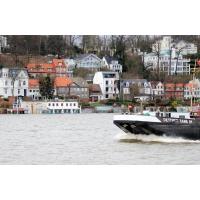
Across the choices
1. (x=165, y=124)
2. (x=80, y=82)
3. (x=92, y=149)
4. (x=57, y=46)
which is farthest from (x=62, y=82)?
(x=92, y=149)

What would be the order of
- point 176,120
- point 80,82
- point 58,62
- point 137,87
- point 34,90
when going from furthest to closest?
point 80,82 < point 58,62 < point 34,90 < point 137,87 < point 176,120

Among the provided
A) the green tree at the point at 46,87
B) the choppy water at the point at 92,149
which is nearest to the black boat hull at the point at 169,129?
the choppy water at the point at 92,149

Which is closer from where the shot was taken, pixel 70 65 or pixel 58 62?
pixel 58 62

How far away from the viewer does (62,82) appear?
41688 mm

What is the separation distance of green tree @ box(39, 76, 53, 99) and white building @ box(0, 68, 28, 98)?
28.8 inches

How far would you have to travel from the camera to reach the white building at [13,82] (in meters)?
38.8

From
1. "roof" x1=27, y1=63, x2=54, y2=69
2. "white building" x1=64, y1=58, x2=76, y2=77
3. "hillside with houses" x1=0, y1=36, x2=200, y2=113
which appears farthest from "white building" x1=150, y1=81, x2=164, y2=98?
"white building" x1=64, y1=58, x2=76, y2=77

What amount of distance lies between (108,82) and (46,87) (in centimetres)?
377

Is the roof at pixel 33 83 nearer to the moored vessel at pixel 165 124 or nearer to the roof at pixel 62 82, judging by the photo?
the roof at pixel 62 82

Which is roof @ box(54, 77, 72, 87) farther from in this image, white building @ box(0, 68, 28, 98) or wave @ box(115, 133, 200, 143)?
wave @ box(115, 133, 200, 143)

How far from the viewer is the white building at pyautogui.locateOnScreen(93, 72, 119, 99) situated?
41031 millimetres

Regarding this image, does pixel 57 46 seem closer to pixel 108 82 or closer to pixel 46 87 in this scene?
pixel 46 87

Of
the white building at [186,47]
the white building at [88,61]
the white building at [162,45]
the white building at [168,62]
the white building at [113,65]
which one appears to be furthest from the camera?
the white building at [88,61]
